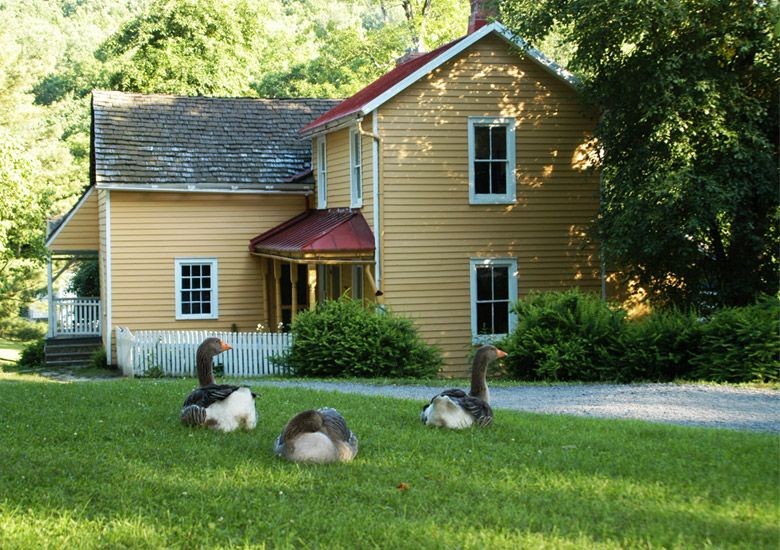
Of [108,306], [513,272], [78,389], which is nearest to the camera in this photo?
[78,389]

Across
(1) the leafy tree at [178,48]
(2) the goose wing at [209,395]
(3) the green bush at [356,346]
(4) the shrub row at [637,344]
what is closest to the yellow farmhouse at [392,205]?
(3) the green bush at [356,346]

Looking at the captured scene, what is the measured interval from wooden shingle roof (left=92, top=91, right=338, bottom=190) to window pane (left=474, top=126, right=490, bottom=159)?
6114mm

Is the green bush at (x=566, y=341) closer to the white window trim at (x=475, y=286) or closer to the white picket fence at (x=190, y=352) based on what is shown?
the white window trim at (x=475, y=286)

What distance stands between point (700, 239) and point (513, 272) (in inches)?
209

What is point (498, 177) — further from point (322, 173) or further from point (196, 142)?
point (196, 142)

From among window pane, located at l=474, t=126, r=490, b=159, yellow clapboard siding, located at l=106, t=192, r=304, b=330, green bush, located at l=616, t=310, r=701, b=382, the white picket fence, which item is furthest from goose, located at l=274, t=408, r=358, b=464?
yellow clapboard siding, located at l=106, t=192, r=304, b=330

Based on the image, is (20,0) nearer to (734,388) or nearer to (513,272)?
(513,272)

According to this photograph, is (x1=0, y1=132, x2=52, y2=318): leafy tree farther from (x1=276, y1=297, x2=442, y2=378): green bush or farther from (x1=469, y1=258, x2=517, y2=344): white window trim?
(x1=469, y1=258, x2=517, y2=344): white window trim

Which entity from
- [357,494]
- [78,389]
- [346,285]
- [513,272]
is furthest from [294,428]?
[346,285]

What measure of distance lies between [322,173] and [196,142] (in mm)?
3791

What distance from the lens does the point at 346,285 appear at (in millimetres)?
26938

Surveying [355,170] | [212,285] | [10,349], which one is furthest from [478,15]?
[10,349]

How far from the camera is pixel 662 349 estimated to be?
18.4 meters

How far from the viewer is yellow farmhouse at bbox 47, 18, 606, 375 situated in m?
23.4
